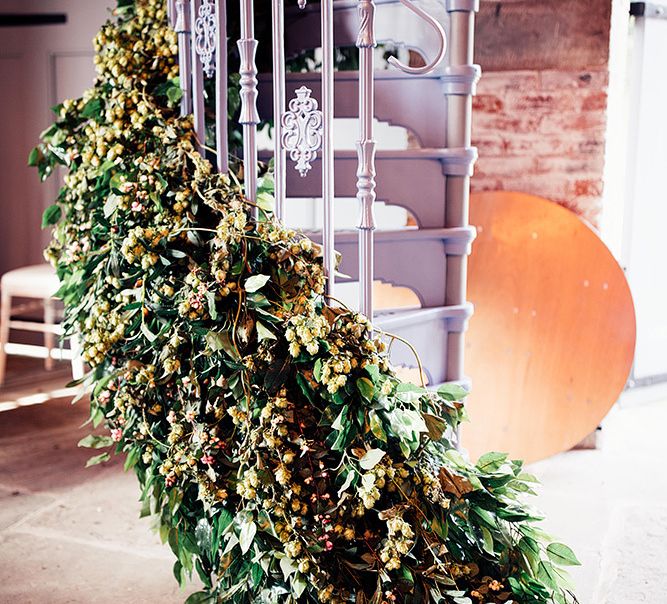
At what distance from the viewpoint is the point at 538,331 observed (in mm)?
3221

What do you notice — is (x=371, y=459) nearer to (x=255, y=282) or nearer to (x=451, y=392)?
(x=451, y=392)

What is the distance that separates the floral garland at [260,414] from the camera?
1720mm

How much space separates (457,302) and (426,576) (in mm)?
991

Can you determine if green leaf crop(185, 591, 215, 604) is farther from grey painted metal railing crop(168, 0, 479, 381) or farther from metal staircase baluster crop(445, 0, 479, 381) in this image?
metal staircase baluster crop(445, 0, 479, 381)

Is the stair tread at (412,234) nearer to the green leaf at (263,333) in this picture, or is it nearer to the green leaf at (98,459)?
the green leaf at (263,333)

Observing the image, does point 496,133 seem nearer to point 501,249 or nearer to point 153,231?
point 501,249

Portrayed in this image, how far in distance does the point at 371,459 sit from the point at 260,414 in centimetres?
27

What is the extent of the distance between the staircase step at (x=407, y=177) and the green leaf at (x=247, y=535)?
948mm

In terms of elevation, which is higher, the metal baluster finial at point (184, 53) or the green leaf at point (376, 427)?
the metal baluster finial at point (184, 53)

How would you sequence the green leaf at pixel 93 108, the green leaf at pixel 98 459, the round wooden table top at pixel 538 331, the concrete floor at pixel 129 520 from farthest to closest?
1. the round wooden table top at pixel 538 331
2. the concrete floor at pixel 129 520
3. the green leaf at pixel 93 108
4. the green leaf at pixel 98 459

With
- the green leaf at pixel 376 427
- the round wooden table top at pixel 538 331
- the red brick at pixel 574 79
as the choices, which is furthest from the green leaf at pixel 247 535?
the red brick at pixel 574 79

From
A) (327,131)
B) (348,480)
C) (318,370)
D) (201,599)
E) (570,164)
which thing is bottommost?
(201,599)

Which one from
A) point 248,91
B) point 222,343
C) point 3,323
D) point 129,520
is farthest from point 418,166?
point 3,323

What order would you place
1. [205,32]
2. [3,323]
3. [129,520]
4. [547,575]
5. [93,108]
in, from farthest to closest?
1. [3,323]
2. [129,520]
3. [93,108]
4. [205,32]
5. [547,575]
